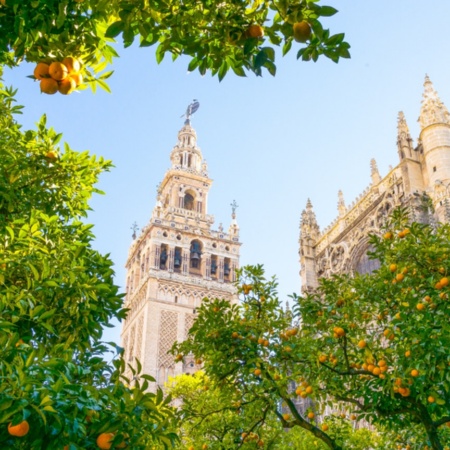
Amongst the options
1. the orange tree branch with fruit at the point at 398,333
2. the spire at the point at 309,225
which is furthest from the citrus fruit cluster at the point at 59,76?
the spire at the point at 309,225

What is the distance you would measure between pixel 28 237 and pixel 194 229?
42.3 m

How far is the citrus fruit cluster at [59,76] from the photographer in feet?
10.7

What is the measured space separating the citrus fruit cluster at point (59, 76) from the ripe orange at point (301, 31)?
1.27 m

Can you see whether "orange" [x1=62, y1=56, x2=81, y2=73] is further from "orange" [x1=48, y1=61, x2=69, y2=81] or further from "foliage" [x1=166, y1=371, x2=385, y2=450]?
"foliage" [x1=166, y1=371, x2=385, y2=450]

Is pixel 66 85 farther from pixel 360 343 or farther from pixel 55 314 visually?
pixel 360 343

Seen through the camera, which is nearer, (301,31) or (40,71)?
(301,31)

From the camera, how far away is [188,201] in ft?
168

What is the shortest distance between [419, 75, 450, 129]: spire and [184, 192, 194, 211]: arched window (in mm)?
29945

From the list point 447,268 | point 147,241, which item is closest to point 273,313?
point 447,268

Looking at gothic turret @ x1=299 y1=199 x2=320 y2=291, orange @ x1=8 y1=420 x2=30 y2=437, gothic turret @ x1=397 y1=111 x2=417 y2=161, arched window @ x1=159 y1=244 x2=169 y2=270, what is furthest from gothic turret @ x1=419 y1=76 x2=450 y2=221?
arched window @ x1=159 y1=244 x2=169 y2=270

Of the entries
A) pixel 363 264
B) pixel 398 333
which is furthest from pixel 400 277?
pixel 363 264

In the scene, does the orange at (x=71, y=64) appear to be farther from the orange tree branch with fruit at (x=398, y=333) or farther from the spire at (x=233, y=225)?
the spire at (x=233, y=225)

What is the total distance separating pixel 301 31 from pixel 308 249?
2430cm

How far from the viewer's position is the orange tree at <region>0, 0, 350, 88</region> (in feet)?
10.6
